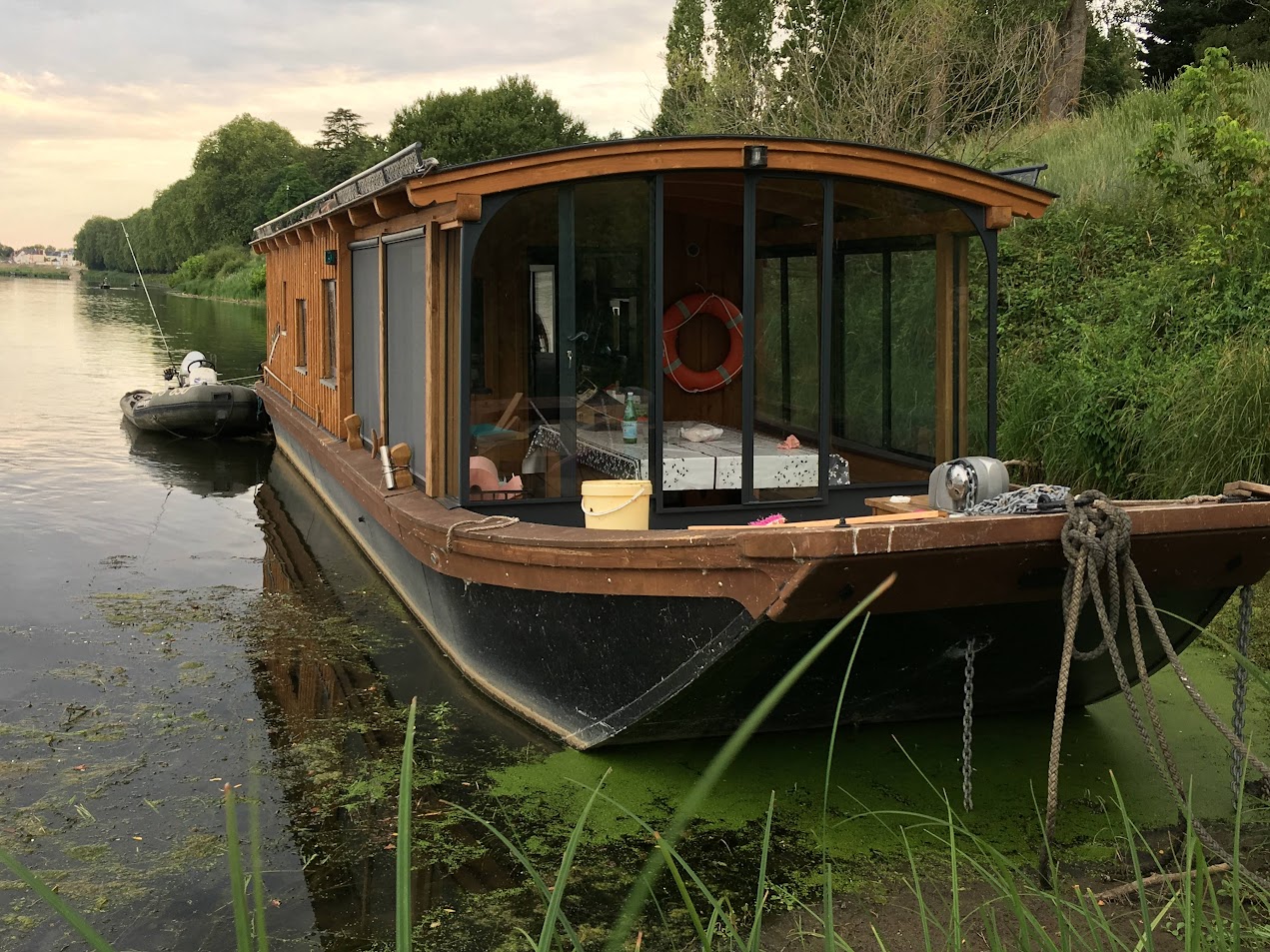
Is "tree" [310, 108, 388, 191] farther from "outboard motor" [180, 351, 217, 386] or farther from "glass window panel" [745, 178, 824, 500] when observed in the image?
"glass window panel" [745, 178, 824, 500]

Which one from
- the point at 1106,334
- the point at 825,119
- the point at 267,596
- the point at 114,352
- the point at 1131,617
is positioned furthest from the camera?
the point at 114,352

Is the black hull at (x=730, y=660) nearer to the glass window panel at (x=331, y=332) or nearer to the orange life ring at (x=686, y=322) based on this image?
the orange life ring at (x=686, y=322)

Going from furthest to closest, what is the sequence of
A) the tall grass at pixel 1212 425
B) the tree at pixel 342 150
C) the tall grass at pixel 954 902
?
the tree at pixel 342 150 → the tall grass at pixel 1212 425 → the tall grass at pixel 954 902

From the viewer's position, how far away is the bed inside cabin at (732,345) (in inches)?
229

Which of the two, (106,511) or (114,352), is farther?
(114,352)

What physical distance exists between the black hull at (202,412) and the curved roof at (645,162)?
10.9 metres

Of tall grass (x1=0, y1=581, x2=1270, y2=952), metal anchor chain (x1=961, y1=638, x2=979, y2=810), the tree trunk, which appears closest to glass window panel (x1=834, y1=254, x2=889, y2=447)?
metal anchor chain (x1=961, y1=638, x2=979, y2=810)

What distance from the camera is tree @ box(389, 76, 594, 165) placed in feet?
153

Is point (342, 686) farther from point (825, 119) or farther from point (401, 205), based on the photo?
point (825, 119)

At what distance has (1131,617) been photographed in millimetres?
3664

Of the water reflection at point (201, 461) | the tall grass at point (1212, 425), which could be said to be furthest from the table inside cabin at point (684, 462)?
the water reflection at point (201, 461)

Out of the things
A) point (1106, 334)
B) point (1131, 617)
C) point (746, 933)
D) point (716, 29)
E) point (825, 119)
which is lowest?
point (746, 933)

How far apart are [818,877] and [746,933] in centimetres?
47

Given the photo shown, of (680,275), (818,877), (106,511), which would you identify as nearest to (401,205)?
Answer: (680,275)
